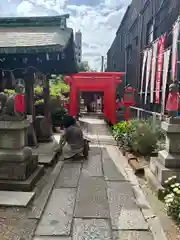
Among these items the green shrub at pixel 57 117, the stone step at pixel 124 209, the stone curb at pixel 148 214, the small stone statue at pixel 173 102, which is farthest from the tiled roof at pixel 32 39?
the green shrub at pixel 57 117

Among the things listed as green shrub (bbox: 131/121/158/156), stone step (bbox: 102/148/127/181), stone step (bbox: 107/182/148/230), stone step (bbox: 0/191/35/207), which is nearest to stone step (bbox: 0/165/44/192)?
stone step (bbox: 0/191/35/207)

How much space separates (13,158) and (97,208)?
71.2 inches

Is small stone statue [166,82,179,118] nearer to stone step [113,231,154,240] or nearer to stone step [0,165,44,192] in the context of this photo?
stone step [113,231,154,240]

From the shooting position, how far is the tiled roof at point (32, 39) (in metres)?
4.95

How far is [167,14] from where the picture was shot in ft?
32.5

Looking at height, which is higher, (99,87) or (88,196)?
(99,87)

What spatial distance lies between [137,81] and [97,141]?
6.94 m

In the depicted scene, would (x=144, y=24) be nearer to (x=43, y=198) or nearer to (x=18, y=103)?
(x=18, y=103)

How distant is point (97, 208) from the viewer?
3699mm

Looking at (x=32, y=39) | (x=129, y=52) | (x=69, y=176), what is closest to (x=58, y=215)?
(x=69, y=176)

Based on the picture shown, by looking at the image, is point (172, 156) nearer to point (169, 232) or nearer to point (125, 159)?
point (169, 232)

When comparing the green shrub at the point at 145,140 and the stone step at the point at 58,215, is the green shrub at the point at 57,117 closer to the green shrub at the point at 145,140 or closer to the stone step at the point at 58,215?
the green shrub at the point at 145,140

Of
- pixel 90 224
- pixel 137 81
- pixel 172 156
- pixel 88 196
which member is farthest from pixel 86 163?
pixel 137 81

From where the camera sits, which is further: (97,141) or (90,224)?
(97,141)
